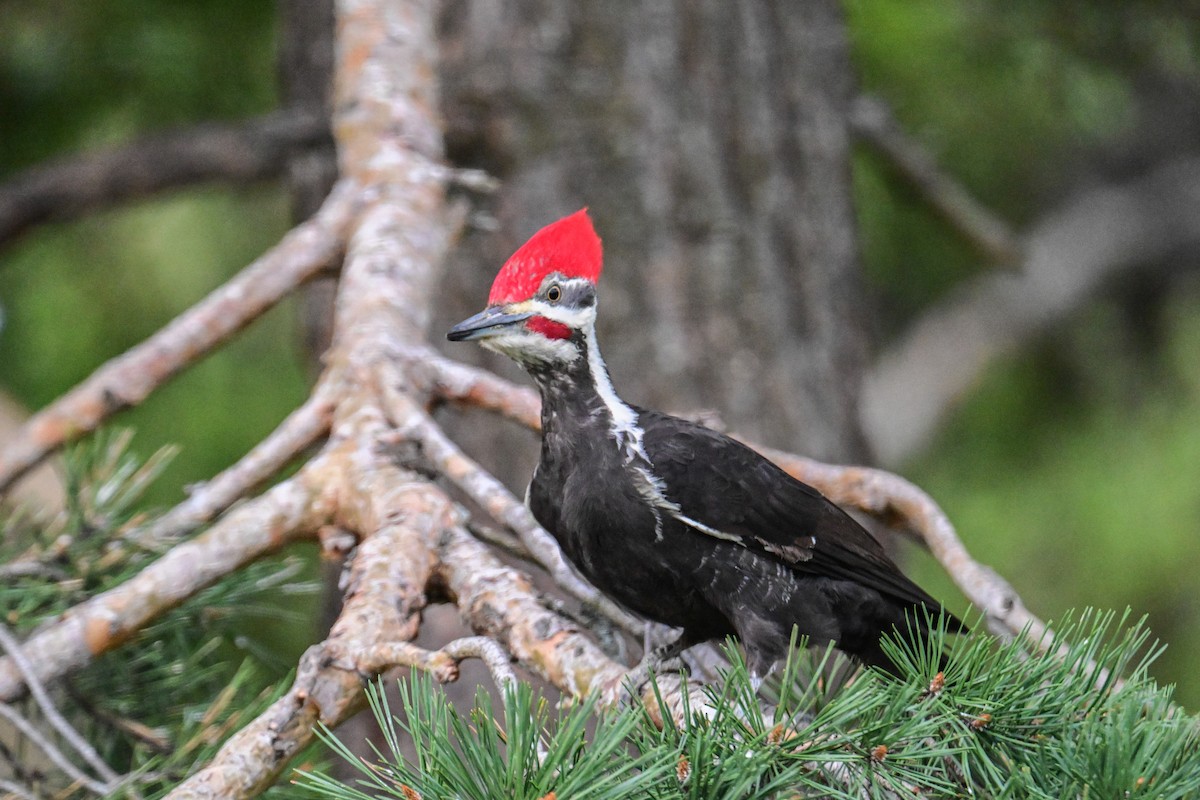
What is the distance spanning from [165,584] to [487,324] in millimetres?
676

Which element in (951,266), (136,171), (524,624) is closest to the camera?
(524,624)

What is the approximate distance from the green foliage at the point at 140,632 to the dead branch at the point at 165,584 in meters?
0.14

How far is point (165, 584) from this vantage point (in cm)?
186

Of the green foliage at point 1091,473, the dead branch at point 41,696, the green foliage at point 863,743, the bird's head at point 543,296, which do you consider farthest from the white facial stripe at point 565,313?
the green foliage at point 1091,473

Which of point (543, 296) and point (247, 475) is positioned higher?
point (543, 296)

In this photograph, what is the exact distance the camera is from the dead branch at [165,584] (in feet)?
5.87

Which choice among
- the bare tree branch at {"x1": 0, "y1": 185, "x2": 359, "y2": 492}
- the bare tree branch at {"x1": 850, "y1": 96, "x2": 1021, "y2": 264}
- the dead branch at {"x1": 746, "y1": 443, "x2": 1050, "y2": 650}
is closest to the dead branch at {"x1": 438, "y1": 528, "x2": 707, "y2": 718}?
the dead branch at {"x1": 746, "y1": 443, "x2": 1050, "y2": 650}

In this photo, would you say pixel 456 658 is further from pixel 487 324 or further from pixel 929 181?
pixel 929 181

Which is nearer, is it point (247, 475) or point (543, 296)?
point (543, 296)

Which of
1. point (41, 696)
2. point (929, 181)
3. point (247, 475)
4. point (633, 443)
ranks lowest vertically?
point (41, 696)

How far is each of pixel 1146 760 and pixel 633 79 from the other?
2.45 meters

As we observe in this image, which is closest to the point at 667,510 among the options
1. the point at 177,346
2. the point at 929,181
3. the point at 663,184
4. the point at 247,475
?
the point at 247,475

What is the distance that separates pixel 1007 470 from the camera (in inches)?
200

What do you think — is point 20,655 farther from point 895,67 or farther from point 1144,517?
point 1144,517
